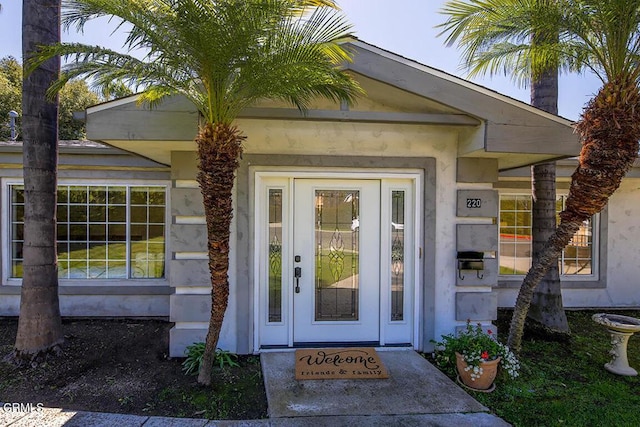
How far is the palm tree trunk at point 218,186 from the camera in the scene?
3.87 metres

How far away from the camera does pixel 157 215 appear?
24.9ft

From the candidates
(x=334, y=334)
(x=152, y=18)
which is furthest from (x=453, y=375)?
(x=152, y=18)

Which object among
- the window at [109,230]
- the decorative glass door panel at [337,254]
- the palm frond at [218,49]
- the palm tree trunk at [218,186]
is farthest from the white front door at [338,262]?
the window at [109,230]

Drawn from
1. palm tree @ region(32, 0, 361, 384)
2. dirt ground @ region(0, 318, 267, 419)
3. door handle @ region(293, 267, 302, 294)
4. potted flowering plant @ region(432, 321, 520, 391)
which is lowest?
dirt ground @ region(0, 318, 267, 419)

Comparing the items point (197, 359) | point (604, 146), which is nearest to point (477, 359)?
point (604, 146)

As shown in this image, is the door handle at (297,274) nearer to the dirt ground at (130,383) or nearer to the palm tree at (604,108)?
the dirt ground at (130,383)

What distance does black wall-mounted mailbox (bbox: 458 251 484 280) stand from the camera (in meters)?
5.38

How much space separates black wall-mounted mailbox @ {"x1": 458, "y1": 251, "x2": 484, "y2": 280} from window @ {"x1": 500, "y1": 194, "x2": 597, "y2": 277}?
10.6 ft

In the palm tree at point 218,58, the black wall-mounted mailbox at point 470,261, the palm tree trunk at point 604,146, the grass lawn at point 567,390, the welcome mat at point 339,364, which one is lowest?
the grass lawn at point 567,390

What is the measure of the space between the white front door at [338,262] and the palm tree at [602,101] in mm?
2363

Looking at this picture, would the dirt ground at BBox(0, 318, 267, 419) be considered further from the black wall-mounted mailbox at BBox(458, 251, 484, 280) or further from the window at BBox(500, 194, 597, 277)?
the window at BBox(500, 194, 597, 277)

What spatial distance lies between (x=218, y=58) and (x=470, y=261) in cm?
427

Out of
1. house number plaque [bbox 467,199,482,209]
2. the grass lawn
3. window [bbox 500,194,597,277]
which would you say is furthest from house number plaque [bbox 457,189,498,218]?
window [bbox 500,194,597,277]

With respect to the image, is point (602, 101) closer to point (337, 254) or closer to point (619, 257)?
point (337, 254)
